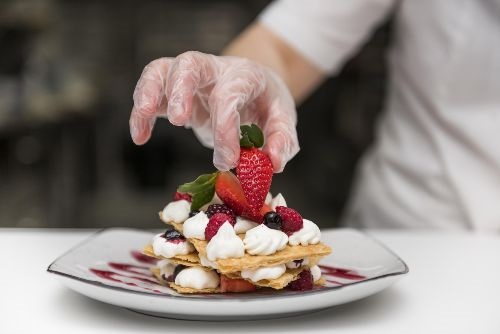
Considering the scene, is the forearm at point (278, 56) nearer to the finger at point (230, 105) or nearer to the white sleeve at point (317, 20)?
the white sleeve at point (317, 20)

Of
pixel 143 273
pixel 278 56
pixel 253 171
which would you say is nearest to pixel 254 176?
pixel 253 171

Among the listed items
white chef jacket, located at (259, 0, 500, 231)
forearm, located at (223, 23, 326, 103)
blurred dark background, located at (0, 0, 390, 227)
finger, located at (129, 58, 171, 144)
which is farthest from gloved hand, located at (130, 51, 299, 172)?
blurred dark background, located at (0, 0, 390, 227)

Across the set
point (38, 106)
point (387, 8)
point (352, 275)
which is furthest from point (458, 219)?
point (38, 106)

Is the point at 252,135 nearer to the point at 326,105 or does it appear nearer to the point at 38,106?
the point at 38,106

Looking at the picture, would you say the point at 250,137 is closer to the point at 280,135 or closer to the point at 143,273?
the point at 280,135

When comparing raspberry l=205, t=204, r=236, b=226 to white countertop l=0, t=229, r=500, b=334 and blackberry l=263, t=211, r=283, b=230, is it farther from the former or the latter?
white countertop l=0, t=229, r=500, b=334

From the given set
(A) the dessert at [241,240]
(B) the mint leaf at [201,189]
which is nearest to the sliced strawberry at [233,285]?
(A) the dessert at [241,240]
